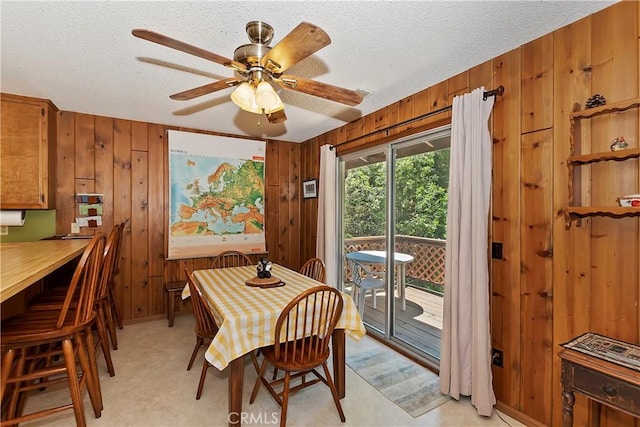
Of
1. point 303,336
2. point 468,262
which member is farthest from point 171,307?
point 468,262

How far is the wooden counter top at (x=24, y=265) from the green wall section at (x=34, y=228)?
2.68ft

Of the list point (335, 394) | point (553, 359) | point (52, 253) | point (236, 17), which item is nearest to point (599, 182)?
point (553, 359)

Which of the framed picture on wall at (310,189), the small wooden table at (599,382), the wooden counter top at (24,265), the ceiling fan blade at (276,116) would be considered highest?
the ceiling fan blade at (276,116)

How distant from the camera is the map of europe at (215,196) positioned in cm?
381

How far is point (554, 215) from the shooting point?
1.81m

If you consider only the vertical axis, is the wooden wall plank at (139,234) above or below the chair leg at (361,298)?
above

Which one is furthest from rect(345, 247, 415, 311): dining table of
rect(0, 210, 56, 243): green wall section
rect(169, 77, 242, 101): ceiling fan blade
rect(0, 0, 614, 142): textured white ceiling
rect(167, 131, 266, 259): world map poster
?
rect(0, 210, 56, 243): green wall section

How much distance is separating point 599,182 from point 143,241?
4217 millimetres

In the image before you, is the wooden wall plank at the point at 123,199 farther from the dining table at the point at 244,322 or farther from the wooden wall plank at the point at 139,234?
the dining table at the point at 244,322

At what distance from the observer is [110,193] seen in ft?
11.5

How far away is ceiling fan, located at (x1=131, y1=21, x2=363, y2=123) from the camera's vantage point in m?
1.35

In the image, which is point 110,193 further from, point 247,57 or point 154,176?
point 247,57

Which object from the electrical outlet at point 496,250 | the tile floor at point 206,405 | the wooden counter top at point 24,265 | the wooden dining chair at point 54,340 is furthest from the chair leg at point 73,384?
the electrical outlet at point 496,250

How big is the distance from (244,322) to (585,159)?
6.67 ft
